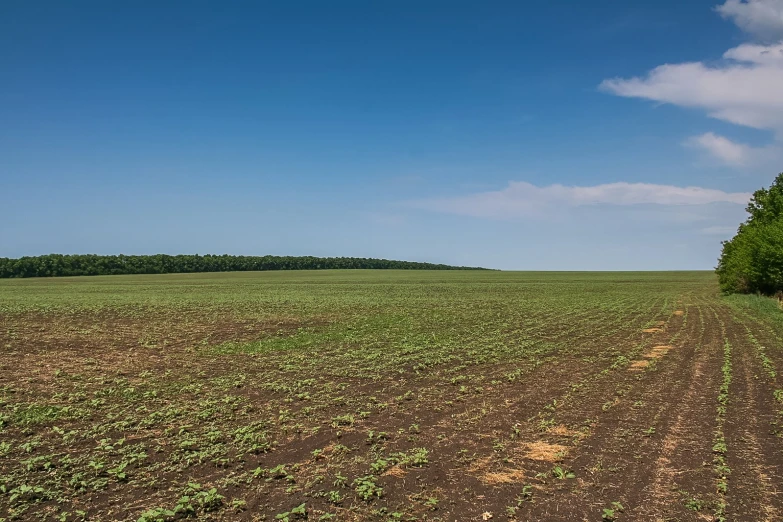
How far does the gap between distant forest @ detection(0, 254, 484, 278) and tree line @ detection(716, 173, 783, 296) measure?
410 feet

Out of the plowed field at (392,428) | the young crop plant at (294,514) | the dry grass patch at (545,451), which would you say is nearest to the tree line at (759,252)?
the plowed field at (392,428)

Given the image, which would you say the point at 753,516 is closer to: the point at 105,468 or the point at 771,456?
the point at 771,456

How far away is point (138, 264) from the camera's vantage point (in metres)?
135

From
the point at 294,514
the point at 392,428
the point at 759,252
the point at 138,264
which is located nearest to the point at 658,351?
the point at 392,428

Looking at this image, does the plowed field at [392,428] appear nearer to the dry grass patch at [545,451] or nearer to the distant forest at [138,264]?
the dry grass patch at [545,451]

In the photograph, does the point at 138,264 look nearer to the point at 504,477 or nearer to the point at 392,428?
the point at 392,428

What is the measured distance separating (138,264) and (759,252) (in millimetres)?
130760

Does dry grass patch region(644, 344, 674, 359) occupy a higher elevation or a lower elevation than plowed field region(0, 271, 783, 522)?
higher

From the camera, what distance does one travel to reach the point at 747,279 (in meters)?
54.0

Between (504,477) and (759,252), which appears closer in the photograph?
(504,477)

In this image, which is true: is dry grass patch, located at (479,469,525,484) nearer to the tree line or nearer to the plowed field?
the plowed field

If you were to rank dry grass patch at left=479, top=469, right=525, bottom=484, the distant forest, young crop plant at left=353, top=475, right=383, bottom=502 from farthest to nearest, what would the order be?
the distant forest → dry grass patch at left=479, top=469, right=525, bottom=484 → young crop plant at left=353, top=475, right=383, bottom=502

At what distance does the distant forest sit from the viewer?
121 m

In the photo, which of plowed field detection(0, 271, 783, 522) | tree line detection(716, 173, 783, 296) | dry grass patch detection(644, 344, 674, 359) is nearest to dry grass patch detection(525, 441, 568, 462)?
plowed field detection(0, 271, 783, 522)
